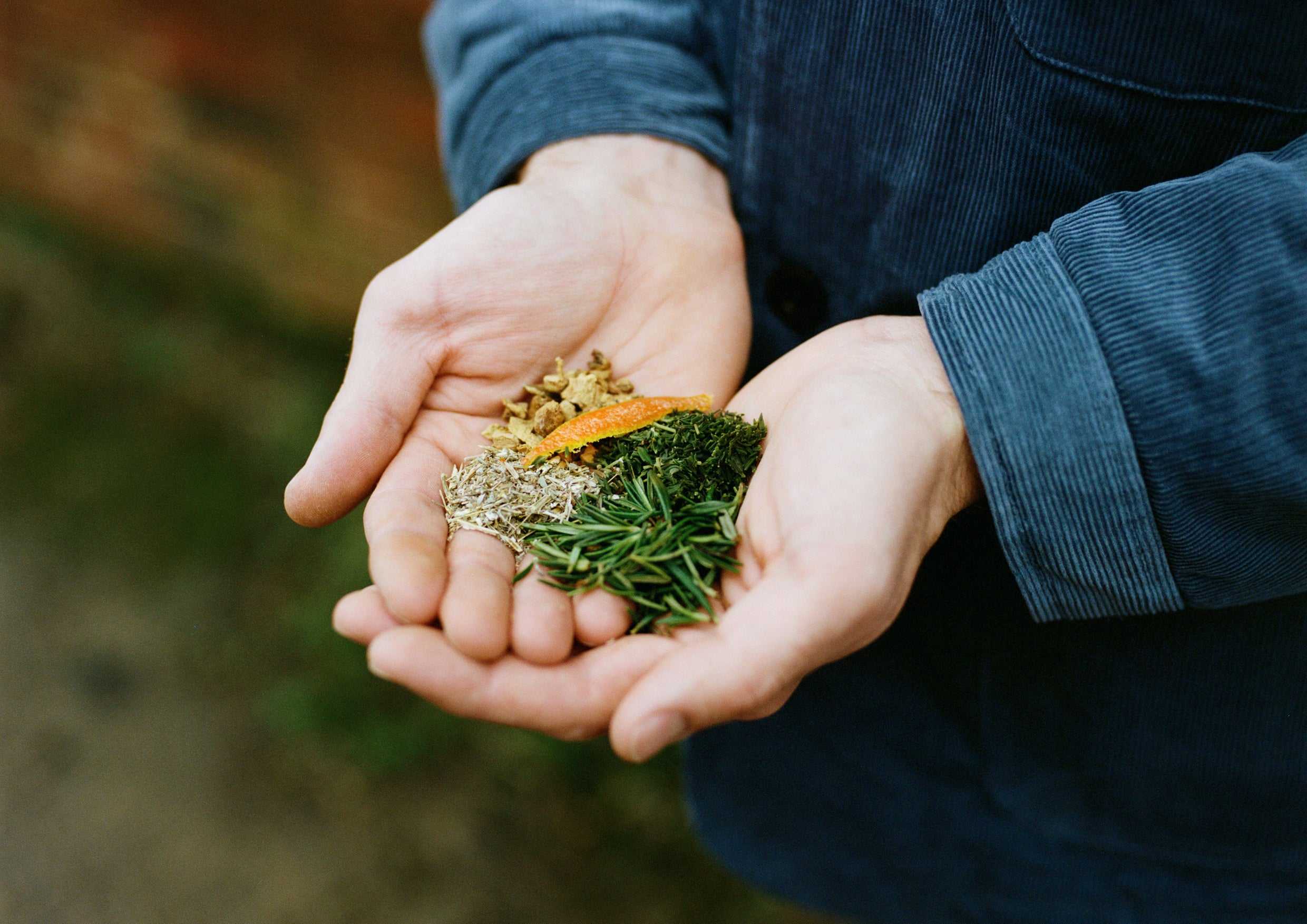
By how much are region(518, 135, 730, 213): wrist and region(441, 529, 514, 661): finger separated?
122 centimetres

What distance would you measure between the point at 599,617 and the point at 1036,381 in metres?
1.10

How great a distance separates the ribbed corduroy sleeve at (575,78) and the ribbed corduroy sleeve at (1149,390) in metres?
1.23

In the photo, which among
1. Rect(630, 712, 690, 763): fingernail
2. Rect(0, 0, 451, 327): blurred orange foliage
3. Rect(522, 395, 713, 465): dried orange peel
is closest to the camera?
Rect(630, 712, 690, 763): fingernail

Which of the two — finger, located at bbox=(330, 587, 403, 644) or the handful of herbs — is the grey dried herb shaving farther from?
finger, located at bbox=(330, 587, 403, 644)

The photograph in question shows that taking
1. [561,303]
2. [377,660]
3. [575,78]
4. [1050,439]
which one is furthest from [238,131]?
[1050,439]

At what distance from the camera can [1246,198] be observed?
5.71 ft

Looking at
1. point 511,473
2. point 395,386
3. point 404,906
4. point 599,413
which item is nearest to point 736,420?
point 599,413

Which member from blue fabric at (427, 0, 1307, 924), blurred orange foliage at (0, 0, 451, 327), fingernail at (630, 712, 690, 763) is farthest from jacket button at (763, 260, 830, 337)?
blurred orange foliage at (0, 0, 451, 327)

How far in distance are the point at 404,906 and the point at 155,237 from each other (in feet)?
18.0

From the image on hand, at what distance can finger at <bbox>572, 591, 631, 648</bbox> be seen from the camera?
2.04 m

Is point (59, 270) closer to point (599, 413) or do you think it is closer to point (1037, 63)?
point (599, 413)

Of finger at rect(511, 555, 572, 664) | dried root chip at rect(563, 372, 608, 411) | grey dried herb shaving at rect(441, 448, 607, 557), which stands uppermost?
dried root chip at rect(563, 372, 608, 411)

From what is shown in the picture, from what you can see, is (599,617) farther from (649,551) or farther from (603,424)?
(603,424)

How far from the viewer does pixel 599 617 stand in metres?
2.05
